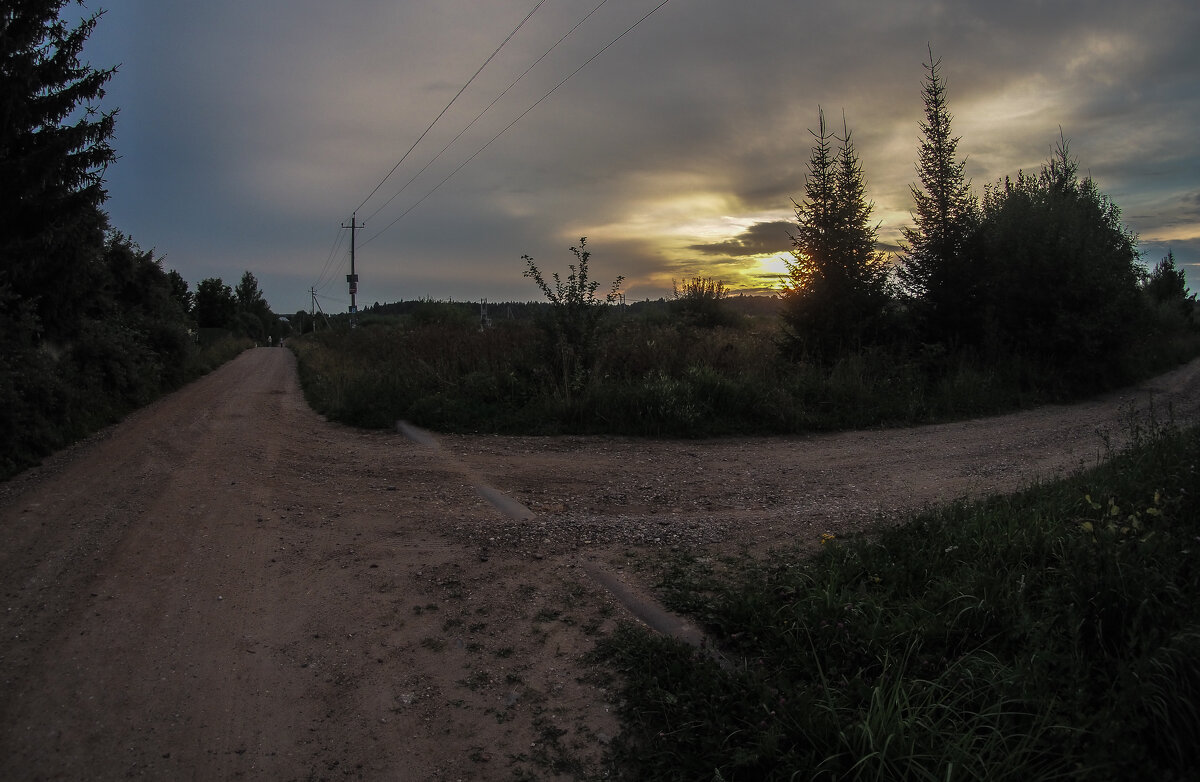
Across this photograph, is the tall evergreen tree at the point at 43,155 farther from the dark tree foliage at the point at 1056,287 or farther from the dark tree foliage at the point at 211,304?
the dark tree foliage at the point at 211,304

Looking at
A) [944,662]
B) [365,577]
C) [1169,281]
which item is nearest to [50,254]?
[365,577]

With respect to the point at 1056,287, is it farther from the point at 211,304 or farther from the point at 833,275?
the point at 211,304

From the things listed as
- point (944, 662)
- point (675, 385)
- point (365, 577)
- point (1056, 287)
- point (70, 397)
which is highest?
point (1056, 287)

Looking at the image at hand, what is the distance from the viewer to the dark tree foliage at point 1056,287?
13.1 m

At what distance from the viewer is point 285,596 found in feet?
13.5

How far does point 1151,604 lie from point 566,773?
2629 mm

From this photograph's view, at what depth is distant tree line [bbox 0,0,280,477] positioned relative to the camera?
8875mm

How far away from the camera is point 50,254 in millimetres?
10695

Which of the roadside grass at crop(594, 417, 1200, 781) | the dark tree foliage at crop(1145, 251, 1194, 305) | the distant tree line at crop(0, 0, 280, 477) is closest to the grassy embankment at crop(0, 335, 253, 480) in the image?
the distant tree line at crop(0, 0, 280, 477)

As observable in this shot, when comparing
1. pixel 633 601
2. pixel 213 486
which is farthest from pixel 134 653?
pixel 213 486

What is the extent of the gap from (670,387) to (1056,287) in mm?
9385

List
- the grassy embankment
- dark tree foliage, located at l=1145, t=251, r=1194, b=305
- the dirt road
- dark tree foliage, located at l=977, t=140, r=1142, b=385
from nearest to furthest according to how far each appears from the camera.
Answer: the dirt road
the grassy embankment
dark tree foliage, located at l=977, t=140, r=1142, b=385
dark tree foliage, located at l=1145, t=251, r=1194, b=305

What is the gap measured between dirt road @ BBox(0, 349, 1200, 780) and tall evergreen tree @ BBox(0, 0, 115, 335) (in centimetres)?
415

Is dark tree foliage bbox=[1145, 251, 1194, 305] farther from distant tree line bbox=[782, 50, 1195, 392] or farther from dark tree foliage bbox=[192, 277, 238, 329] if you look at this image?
dark tree foliage bbox=[192, 277, 238, 329]
